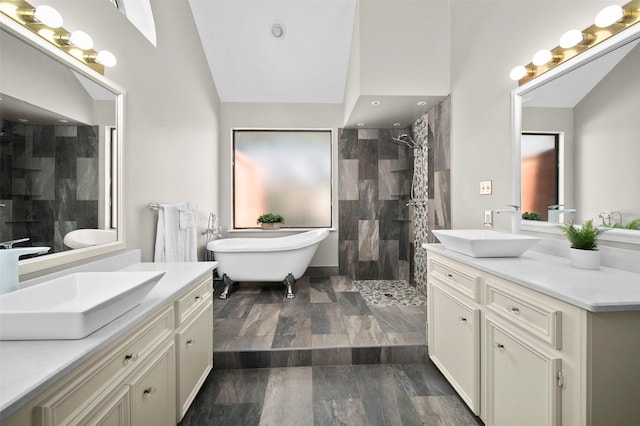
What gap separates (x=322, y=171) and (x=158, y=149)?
240 cm

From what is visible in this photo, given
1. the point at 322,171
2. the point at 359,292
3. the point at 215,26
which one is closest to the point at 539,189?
the point at 359,292

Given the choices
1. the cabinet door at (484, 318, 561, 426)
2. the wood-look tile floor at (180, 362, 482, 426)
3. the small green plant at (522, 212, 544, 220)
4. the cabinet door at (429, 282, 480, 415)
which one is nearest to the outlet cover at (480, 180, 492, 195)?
the small green plant at (522, 212, 544, 220)

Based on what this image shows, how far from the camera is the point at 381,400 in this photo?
171 centimetres

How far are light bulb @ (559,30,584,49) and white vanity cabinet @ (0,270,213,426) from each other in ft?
7.75

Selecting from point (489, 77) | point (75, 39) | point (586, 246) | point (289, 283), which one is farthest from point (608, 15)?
point (289, 283)

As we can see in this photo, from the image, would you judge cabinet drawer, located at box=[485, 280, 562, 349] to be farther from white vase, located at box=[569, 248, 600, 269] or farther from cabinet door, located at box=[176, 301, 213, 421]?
cabinet door, located at box=[176, 301, 213, 421]

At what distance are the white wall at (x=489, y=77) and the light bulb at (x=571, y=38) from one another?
71 millimetres

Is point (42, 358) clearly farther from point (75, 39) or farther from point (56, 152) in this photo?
point (75, 39)

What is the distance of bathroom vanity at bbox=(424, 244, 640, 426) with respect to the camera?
3.01ft

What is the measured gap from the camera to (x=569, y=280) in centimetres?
115

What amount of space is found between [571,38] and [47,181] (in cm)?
268

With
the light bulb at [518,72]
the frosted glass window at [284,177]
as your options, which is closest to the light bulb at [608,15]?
the light bulb at [518,72]

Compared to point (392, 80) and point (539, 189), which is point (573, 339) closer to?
point (539, 189)

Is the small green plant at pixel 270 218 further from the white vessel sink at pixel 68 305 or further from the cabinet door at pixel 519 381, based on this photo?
the cabinet door at pixel 519 381
